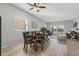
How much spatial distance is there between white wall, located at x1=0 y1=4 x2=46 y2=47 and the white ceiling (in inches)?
8.2

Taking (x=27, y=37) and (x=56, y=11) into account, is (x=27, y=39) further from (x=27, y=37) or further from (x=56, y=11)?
(x=56, y=11)

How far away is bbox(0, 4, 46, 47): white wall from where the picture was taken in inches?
161

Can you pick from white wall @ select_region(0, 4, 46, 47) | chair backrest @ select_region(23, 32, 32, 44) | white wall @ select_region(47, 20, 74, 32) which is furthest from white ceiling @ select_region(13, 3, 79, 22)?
chair backrest @ select_region(23, 32, 32, 44)

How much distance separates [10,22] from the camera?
4.38 metres

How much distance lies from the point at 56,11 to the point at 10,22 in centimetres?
170

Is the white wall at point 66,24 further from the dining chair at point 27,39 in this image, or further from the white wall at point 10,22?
the dining chair at point 27,39

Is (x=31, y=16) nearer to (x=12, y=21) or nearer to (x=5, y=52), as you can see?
(x=12, y=21)

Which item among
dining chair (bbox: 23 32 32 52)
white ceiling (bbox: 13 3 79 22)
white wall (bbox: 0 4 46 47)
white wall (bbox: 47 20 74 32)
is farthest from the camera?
white wall (bbox: 0 4 46 47)

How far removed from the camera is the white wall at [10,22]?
409 centimetres

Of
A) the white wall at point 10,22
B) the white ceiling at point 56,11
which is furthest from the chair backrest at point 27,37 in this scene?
the white ceiling at point 56,11

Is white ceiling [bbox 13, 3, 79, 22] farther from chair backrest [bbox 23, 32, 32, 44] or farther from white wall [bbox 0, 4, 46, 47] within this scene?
chair backrest [bbox 23, 32, 32, 44]

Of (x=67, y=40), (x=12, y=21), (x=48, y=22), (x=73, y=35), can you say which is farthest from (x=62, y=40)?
(x=12, y=21)

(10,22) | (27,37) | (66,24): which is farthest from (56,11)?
(10,22)

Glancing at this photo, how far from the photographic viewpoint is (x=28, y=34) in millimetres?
4238
